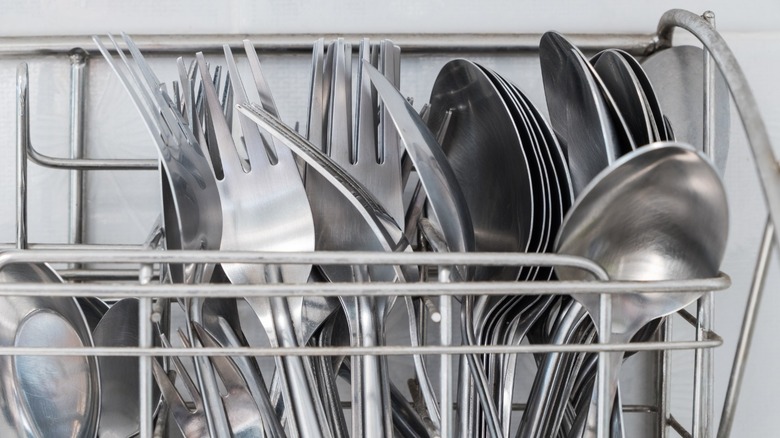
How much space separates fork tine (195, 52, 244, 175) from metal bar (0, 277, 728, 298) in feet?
0.26

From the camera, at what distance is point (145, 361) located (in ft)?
0.95

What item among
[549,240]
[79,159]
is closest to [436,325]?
[549,240]

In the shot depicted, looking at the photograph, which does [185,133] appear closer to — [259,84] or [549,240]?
[259,84]

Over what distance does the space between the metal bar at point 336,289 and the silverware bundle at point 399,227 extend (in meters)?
0.02

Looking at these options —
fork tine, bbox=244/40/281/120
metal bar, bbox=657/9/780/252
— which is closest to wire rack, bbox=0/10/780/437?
metal bar, bbox=657/9/780/252

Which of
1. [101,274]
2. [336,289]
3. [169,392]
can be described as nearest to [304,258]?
[336,289]

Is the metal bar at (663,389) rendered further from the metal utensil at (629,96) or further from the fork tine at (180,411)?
the fork tine at (180,411)

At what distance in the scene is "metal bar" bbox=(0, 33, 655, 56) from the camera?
462 mm

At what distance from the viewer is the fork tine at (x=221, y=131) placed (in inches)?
13.3

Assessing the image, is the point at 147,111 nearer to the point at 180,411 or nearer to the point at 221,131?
the point at 221,131

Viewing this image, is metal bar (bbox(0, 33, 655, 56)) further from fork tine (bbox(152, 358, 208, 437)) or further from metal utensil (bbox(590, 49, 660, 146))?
fork tine (bbox(152, 358, 208, 437))

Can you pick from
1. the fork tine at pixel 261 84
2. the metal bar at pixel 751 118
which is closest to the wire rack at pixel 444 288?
the metal bar at pixel 751 118

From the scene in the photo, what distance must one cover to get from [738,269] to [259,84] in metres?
0.35

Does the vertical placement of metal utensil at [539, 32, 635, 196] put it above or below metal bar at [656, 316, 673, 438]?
above
